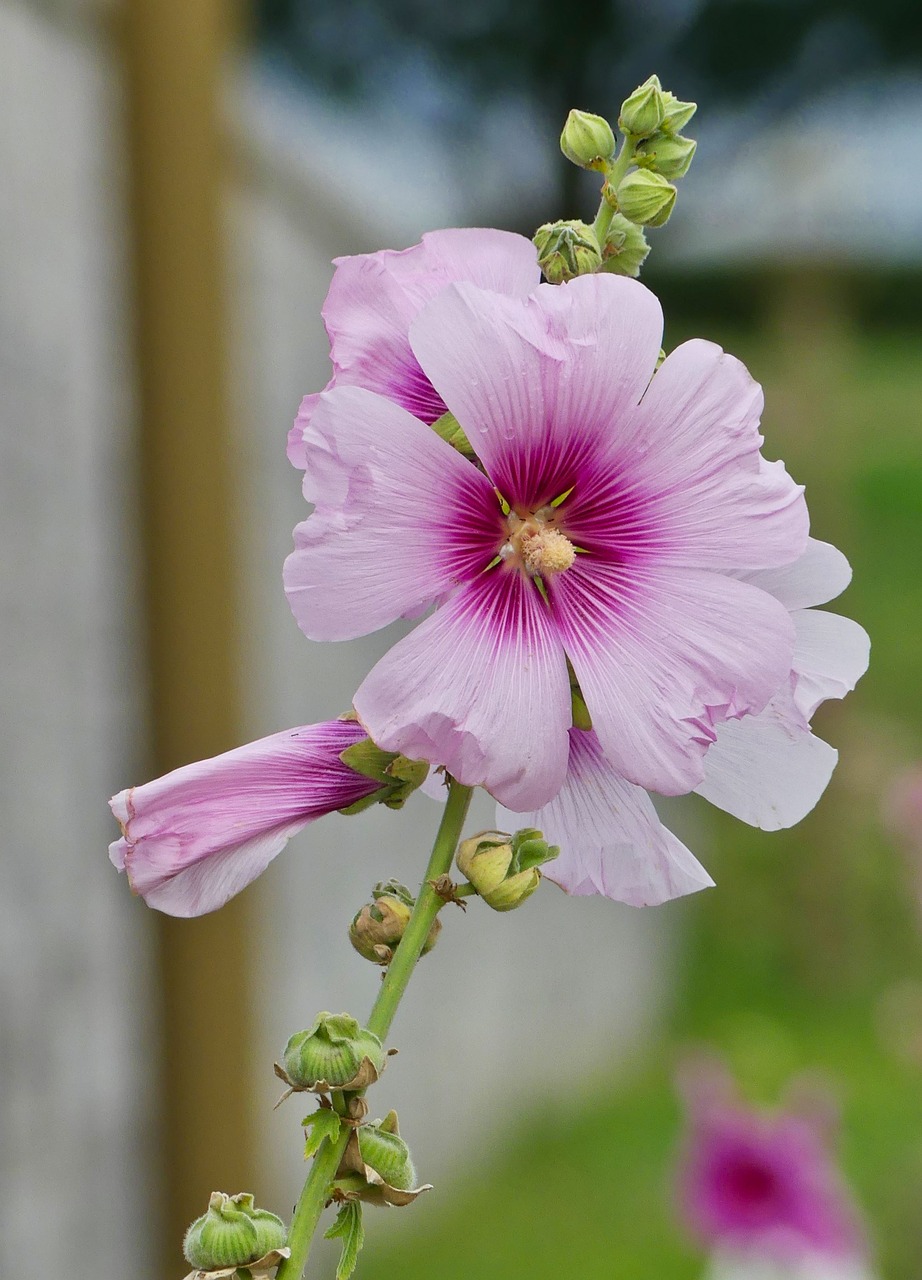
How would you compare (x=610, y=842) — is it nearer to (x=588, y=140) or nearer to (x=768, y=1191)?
(x=588, y=140)

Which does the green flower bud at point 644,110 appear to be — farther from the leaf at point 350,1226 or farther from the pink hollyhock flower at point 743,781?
the leaf at point 350,1226

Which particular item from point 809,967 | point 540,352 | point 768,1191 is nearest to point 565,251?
point 540,352

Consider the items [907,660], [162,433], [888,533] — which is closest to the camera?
[162,433]

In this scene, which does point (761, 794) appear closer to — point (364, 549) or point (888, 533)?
point (364, 549)

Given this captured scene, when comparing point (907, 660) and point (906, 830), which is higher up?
point (907, 660)

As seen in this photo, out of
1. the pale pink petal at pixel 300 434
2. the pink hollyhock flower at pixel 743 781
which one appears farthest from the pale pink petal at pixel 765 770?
the pale pink petal at pixel 300 434

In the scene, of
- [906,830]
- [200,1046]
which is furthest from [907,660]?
[200,1046]
